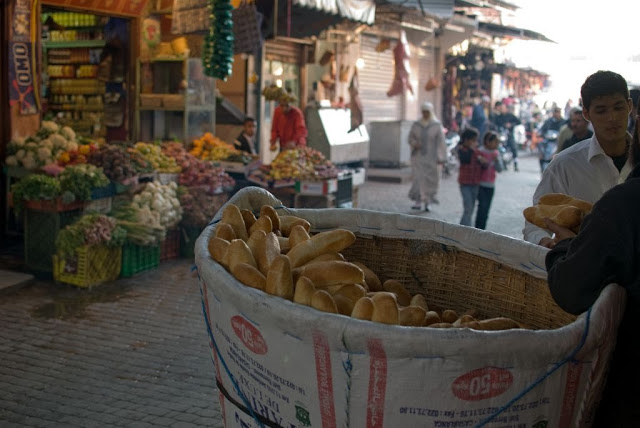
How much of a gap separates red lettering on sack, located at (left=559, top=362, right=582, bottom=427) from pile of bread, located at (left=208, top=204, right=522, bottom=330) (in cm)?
37

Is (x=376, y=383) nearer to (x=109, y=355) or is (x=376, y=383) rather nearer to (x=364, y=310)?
(x=364, y=310)

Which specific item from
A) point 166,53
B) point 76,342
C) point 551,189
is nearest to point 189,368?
point 76,342

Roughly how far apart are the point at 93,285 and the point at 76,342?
1554 mm

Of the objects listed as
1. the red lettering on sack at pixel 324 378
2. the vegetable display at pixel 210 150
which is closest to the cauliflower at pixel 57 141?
the vegetable display at pixel 210 150

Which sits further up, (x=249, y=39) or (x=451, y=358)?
(x=249, y=39)

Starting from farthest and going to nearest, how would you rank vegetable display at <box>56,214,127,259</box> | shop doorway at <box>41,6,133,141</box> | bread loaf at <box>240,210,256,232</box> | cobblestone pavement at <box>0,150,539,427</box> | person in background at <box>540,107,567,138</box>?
1. person in background at <box>540,107,567,138</box>
2. shop doorway at <box>41,6,133,141</box>
3. vegetable display at <box>56,214,127,259</box>
4. cobblestone pavement at <box>0,150,539,427</box>
5. bread loaf at <box>240,210,256,232</box>

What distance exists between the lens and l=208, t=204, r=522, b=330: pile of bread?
6.59 ft

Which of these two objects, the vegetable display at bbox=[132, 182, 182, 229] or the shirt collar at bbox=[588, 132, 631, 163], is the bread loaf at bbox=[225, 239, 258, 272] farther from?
the vegetable display at bbox=[132, 182, 182, 229]

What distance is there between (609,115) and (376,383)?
2.16 metres

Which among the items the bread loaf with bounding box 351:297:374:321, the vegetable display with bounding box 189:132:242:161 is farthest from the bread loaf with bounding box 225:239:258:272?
the vegetable display with bounding box 189:132:242:161

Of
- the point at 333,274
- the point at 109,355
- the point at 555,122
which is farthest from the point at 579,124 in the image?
the point at 555,122

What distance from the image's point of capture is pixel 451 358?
170 cm

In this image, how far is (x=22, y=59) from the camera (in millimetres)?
8492

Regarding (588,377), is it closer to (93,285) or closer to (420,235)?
(420,235)
